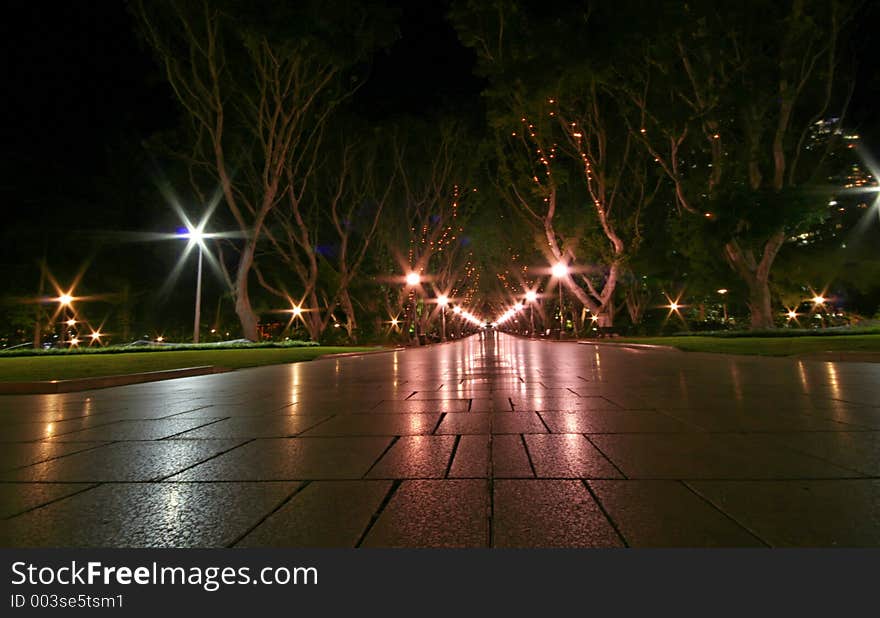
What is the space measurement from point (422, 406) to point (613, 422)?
8.51ft

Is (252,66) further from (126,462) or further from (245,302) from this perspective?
(126,462)

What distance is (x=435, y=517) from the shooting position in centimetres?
254

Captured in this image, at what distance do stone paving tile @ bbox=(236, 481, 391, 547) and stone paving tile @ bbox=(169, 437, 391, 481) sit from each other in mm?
279

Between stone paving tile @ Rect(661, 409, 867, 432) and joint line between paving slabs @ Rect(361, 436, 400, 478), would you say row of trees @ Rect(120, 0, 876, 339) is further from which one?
joint line between paving slabs @ Rect(361, 436, 400, 478)

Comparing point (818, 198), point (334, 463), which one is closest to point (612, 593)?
point (334, 463)

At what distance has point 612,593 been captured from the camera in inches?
76.7

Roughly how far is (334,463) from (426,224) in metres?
37.6

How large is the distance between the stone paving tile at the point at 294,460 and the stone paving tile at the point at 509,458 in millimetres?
965

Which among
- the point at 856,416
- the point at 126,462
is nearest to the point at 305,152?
the point at 126,462

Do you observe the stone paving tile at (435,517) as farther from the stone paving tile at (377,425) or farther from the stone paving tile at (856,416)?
the stone paving tile at (856,416)

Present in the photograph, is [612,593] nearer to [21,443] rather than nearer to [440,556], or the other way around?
[440,556]

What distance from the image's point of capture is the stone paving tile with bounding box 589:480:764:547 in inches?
87.9

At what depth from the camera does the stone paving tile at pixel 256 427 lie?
4.80 meters

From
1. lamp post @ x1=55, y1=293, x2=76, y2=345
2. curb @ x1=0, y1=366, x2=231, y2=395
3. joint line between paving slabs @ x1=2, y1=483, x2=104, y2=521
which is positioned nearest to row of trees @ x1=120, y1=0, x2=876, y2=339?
lamp post @ x1=55, y1=293, x2=76, y2=345
